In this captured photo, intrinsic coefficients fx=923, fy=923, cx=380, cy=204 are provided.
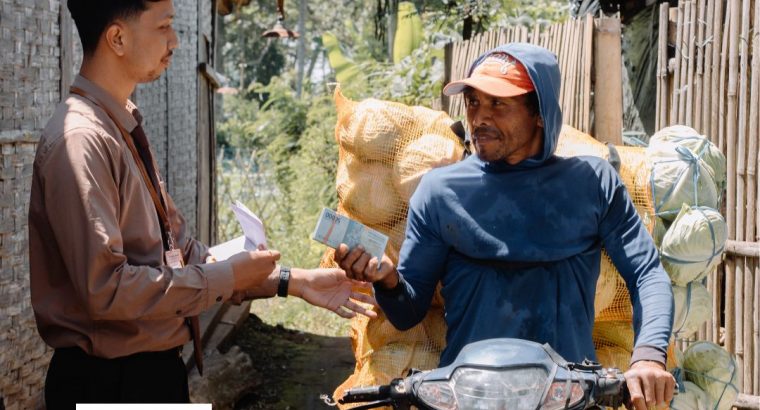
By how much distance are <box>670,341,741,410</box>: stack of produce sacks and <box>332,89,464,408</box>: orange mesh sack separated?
1159mm

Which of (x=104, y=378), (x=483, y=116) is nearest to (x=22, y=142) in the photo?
(x=104, y=378)

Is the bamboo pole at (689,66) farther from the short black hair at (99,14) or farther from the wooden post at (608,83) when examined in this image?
the short black hair at (99,14)

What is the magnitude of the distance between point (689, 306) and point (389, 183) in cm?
130

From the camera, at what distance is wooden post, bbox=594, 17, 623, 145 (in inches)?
191

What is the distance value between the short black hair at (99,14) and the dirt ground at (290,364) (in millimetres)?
4710

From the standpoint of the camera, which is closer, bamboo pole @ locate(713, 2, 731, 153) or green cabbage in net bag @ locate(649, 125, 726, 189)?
green cabbage in net bag @ locate(649, 125, 726, 189)

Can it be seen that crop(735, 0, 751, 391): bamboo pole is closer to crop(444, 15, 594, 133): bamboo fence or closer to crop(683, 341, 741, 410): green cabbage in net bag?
crop(444, 15, 594, 133): bamboo fence

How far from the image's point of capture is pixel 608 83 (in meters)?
4.95

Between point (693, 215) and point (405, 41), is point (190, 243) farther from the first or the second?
point (405, 41)

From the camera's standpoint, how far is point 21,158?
4258 mm

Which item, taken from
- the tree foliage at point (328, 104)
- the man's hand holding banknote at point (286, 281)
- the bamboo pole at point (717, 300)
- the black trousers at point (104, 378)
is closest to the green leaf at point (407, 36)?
the tree foliage at point (328, 104)

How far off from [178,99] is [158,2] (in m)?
5.74

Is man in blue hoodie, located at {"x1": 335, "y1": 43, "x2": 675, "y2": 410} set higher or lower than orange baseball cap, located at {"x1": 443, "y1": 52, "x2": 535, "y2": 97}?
lower

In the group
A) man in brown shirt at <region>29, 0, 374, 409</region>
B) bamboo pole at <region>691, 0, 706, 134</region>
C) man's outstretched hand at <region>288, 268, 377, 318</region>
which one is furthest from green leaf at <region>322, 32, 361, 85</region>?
man in brown shirt at <region>29, 0, 374, 409</region>
